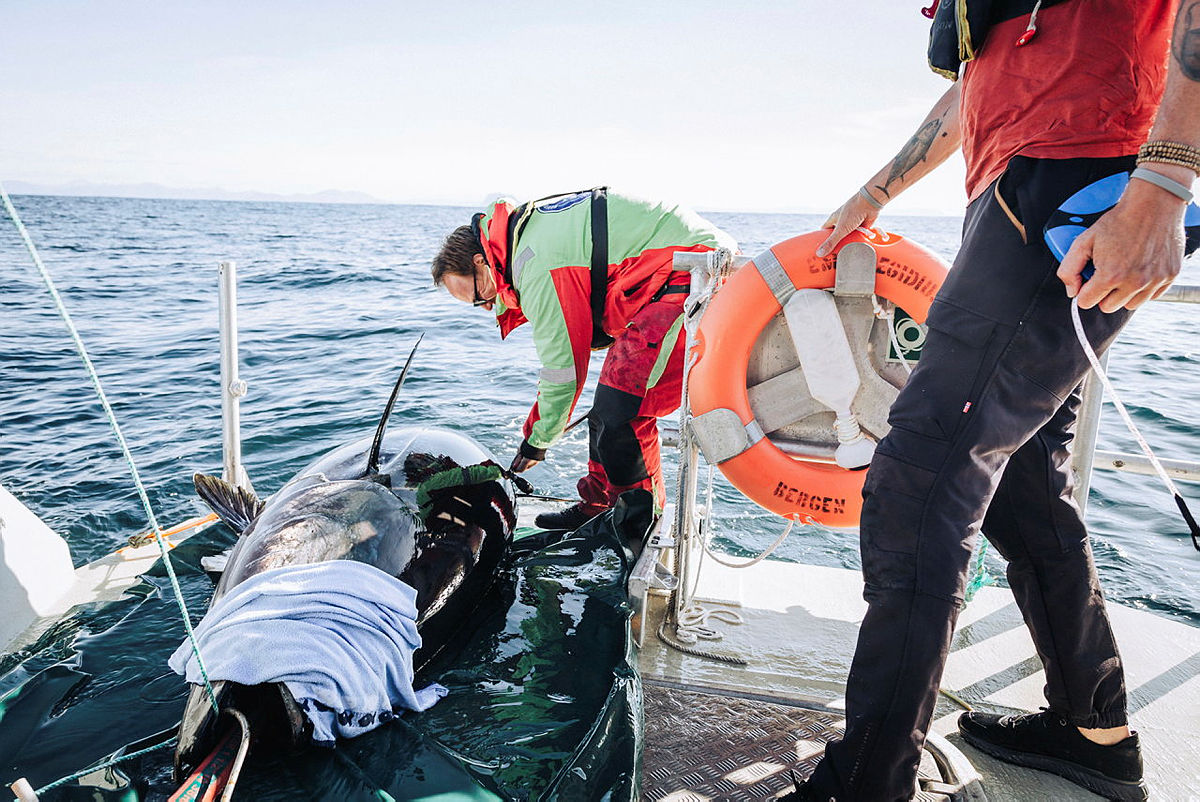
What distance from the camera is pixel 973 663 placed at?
102 inches

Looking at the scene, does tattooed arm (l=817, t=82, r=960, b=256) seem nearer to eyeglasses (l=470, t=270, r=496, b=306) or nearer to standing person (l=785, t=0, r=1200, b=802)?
standing person (l=785, t=0, r=1200, b=802)

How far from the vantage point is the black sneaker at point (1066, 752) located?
1.91 meters

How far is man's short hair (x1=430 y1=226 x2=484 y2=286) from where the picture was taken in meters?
3.55

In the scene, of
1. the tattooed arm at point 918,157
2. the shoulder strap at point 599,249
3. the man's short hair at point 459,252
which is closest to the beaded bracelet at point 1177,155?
the tattooed arm at point 918,157

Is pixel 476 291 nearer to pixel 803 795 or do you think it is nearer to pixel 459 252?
pixel 459 252

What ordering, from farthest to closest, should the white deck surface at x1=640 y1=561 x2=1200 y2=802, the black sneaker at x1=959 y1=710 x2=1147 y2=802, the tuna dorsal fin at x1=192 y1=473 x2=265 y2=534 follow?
the tuna dorsal fin at x1=192 y1=473 x2=265 y2=534 < the white deck surface at x1=640 y1=561 x2=1200 y2=802 < the black sneaker at x1=959 y1=710 x2=1147 y2=802

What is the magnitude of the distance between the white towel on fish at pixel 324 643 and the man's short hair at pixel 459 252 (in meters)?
1.80

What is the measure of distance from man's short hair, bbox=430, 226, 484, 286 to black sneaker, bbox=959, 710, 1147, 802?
2.74 meters

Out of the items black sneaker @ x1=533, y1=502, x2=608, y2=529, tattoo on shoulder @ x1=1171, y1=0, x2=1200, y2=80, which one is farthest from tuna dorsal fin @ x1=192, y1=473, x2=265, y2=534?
tattoo on shoulder @ x1=1171, y1=0, x2=1200, y2=80

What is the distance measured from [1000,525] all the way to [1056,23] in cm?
114

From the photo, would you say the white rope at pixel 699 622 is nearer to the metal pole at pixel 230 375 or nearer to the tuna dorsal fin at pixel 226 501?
the tuna dorsal fin at pixel 226 501

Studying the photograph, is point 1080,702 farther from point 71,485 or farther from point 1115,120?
point 71,485

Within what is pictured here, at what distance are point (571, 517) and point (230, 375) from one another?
5.64 ft

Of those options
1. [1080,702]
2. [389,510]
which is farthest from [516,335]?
[1080,702]
